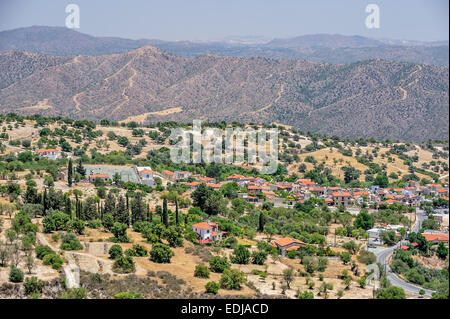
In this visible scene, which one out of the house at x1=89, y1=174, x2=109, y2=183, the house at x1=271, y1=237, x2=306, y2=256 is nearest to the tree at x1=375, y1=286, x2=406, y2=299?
the house at x1=271, y1=237, x2=306, y2=256

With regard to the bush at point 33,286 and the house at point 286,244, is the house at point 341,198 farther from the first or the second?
the bush at point 33,286

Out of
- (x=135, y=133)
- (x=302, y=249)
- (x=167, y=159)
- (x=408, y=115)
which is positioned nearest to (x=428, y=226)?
(x=302, y=249)

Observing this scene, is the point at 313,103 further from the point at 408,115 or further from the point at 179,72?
the point at 179,72

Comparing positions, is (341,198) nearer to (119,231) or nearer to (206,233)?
(206,233)

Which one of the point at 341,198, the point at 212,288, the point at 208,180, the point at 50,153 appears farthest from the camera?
the point at 50,153

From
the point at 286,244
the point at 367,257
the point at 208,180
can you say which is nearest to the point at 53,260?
the point at 286,244

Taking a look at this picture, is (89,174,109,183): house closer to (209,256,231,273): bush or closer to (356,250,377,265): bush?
(209,256,231,273): bush
